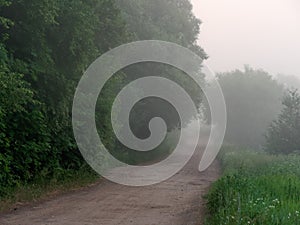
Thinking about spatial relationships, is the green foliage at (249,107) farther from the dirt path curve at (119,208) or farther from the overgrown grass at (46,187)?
the dirt path curve at (119,208)

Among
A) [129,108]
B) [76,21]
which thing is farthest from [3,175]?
[129,108]

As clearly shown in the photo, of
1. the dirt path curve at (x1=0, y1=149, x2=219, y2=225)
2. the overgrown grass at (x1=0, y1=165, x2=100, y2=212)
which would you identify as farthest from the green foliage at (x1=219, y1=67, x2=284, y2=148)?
the dirt path curve at (x1=0, y1=149, x2=219, y2=225)

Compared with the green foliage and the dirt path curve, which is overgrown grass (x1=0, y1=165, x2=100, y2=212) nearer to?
the dirt path curve

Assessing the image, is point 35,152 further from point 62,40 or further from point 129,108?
point 129,108

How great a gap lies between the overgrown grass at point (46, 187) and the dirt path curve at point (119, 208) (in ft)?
1.61

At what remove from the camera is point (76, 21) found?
16469 mm

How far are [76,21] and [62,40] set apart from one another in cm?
93

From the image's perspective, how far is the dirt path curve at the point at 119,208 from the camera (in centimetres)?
1046

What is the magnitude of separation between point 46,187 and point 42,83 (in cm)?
402

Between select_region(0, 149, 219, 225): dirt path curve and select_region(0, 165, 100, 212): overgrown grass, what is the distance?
19.4 inches

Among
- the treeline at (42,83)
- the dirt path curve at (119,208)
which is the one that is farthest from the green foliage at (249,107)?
the dirt path curve at (119,208)

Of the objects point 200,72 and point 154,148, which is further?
point 200,72

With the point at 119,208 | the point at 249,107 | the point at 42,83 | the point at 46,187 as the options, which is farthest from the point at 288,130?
the point at 249,107

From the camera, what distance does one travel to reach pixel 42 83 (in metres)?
16.2
